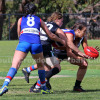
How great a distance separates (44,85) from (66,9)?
2890cm

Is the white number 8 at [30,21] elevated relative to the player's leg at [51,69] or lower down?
elevated

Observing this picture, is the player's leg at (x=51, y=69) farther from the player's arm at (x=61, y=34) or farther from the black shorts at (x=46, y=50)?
the player's arm at (x=61, y=34)

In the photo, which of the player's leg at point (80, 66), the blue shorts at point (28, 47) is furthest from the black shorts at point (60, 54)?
the blue shorts at point (28, 47)

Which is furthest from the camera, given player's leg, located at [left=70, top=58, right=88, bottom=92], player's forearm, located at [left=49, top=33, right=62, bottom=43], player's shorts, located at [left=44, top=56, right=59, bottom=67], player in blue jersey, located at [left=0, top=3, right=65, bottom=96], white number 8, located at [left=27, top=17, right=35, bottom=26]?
player's leg, located at [left=70, top=58, right=88, bottom=92]

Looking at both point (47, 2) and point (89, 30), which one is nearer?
point (89, 30)

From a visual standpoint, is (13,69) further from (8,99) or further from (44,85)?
(44,85)

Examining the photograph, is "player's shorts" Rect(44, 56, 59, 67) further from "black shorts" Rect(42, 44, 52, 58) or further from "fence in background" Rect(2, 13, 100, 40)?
"fence in background" Rect(2, 13, 100, 40)

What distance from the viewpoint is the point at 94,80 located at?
10156 millimetres

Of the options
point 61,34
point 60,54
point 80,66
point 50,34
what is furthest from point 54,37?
point 80,66

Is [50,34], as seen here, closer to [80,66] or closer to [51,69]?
[51,69]

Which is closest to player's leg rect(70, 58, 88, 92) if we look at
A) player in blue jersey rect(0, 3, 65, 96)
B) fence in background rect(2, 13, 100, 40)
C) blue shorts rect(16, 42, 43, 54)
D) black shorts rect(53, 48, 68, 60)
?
black shorts rect(53, 48, 68, 60)

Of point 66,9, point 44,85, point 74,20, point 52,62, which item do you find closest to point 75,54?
point 52,62

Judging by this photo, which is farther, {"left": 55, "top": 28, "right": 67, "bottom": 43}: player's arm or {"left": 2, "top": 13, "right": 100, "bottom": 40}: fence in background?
{"left": 2, "top": 13, "right": 100, "bottom": 40}: fence in background

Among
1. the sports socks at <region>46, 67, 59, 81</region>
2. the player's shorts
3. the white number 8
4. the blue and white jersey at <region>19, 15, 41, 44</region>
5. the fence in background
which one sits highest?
the white number 8
